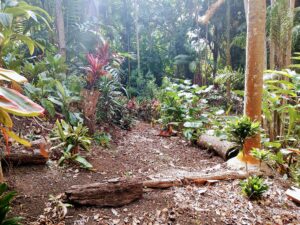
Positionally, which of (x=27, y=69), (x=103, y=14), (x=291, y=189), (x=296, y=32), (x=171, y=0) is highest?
(x=171, y=0)

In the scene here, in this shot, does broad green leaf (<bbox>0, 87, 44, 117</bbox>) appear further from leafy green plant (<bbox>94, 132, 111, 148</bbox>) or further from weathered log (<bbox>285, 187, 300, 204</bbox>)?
leafy green plant (<bbox>94, 132, 111, 148</bbox>)

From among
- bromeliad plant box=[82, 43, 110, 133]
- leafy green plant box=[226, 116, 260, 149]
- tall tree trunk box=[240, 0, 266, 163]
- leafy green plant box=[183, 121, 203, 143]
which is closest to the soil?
leafy green plant box=[226, 116, 260, 149]

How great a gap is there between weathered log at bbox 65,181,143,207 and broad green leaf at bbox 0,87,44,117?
1.01 metres

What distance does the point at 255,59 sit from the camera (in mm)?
2713

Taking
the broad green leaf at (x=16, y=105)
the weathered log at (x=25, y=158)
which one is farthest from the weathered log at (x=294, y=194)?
the weathered log at (x=25, y=158)

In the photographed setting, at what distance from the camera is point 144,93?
31.1 feet

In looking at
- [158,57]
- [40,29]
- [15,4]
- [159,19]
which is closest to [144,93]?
[158,57]

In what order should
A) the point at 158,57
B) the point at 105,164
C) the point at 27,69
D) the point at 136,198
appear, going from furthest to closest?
the point at 158,57 → the point at 27,69 → the point at 105,164 → the point at 136,198

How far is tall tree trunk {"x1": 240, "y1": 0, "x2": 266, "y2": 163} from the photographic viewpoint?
2676mm

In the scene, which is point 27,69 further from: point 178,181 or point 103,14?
point 103,14

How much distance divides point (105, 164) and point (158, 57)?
9608 millimetres

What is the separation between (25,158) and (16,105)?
1.63 meters

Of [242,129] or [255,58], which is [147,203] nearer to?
[242,129]

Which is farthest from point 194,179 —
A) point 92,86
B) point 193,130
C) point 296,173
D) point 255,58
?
point 92,86
